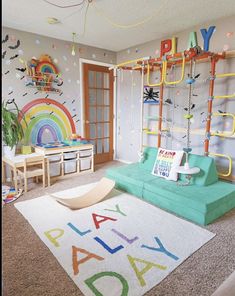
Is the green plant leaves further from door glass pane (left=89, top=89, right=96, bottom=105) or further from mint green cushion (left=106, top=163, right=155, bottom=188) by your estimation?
door glass pane (left=89, top=89, right=96, bottom=105)

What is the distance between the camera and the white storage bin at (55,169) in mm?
3723

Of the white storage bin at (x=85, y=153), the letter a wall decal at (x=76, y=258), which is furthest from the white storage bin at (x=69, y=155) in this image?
the letter a wall decal at (x=76, y=258)

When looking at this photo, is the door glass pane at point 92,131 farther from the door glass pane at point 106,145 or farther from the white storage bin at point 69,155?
the white storage bin at point 69,155

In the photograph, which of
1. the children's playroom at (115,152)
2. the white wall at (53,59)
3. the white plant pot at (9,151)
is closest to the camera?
the children's playroom at (115,152)

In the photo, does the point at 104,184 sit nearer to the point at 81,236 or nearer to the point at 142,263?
the point at 81,236

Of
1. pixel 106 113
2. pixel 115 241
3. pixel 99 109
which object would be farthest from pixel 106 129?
pixel 115 241

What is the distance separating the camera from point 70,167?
4.00 m

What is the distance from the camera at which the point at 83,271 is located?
169 centimetres

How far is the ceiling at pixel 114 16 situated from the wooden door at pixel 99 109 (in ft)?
2.80

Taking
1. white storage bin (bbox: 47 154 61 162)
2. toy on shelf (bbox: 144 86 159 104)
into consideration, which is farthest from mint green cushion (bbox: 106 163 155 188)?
toy on shelf (bbox: 144 86 159 104)

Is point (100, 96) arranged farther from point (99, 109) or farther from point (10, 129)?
point (10, 129)

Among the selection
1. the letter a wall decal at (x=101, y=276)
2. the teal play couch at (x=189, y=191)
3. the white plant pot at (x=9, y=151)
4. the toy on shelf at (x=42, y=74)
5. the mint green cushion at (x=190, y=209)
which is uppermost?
the toy on shelf at (x=42, y=74)

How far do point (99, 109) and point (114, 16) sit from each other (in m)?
2.10

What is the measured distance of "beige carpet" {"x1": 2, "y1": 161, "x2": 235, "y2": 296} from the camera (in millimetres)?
1527
